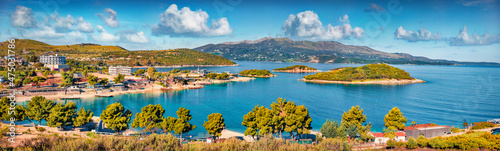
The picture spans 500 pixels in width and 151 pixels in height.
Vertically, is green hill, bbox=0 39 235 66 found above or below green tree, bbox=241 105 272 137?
above

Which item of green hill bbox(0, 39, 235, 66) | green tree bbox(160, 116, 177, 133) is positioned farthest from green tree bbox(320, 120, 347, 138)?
green hill bbox(0, 39, 235, 66)

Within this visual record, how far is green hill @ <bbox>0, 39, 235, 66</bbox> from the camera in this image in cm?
12319

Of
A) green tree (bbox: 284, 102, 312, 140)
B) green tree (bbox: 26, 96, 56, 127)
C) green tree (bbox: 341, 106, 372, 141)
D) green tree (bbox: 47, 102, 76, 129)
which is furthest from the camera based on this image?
green tree (bbox: 26, 96, 56, 127)

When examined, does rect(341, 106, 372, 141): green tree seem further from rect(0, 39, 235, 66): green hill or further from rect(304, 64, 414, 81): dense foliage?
rect(0, 39, 235, 66): green hill

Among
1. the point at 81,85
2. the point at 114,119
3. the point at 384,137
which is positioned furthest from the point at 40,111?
the point at 81,85

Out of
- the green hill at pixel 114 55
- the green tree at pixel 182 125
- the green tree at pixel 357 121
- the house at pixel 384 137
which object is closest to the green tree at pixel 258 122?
the green tree at pixel 182 125

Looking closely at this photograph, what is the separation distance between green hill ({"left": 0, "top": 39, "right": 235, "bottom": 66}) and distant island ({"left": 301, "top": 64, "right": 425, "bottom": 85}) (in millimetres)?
90794

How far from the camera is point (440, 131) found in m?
23.8

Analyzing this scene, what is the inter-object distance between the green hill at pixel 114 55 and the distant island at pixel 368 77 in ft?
298

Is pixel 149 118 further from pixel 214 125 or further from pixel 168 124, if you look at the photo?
pixel 214 125

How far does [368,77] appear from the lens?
→ 83.9 metres

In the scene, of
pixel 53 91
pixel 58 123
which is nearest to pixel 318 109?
pixel 58 123

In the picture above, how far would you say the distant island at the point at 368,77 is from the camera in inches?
3221

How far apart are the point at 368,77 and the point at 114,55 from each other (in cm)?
12356
